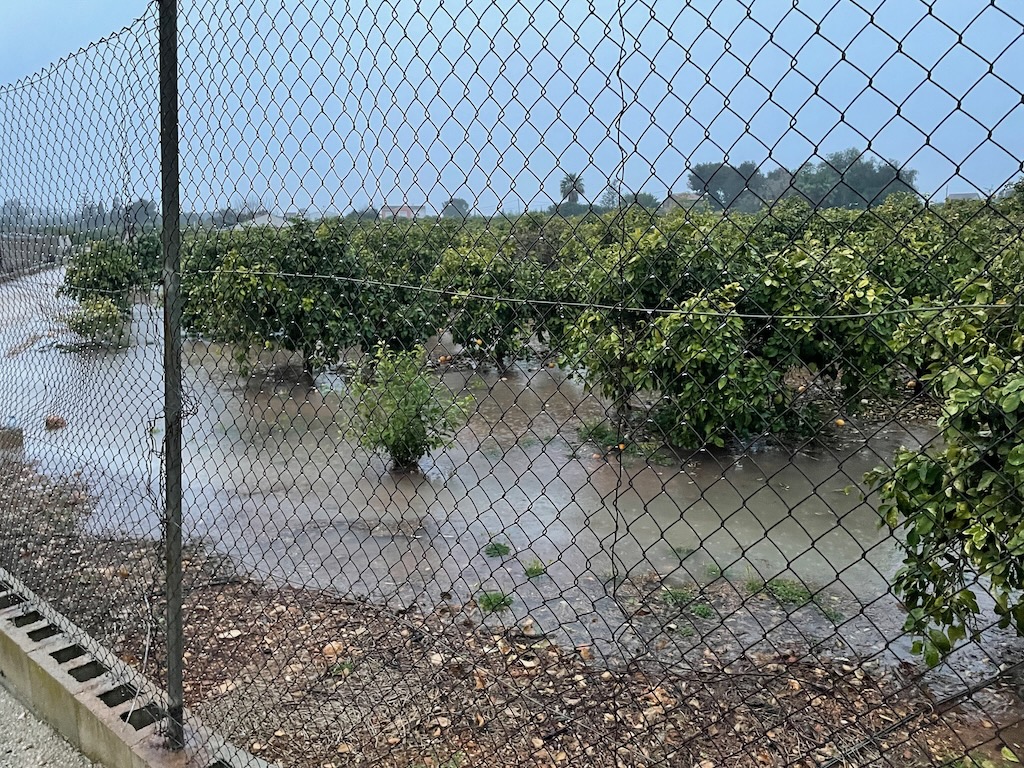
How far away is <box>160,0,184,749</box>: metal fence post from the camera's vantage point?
1.99 m

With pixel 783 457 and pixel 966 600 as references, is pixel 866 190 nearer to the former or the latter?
pixel 966 600

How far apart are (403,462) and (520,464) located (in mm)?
888

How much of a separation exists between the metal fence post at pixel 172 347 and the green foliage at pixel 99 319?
1741 mm

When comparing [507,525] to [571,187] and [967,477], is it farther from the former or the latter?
[571,187]

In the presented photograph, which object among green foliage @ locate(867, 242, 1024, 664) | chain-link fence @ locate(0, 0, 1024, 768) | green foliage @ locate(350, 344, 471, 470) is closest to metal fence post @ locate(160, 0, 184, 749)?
chain-link fence @ locate(0, 0, 1024, 768)

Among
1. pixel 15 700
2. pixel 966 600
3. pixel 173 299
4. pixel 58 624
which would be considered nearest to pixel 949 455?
pixel 966 600

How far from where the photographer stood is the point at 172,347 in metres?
2.08

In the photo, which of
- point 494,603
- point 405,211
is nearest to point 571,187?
point 405,211

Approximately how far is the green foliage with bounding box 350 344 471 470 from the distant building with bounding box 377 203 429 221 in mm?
3382

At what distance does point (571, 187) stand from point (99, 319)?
3.33 metres

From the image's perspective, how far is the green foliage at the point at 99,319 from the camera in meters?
3.69

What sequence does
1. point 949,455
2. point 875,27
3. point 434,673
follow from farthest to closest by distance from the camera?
point 434,673, point 949,455, point 875,27

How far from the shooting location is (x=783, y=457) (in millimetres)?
6266

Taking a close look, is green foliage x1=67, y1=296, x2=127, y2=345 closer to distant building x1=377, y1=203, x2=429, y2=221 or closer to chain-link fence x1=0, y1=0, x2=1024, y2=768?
chain-link fence x1=0, y1=0, x2=1024, y2=768
